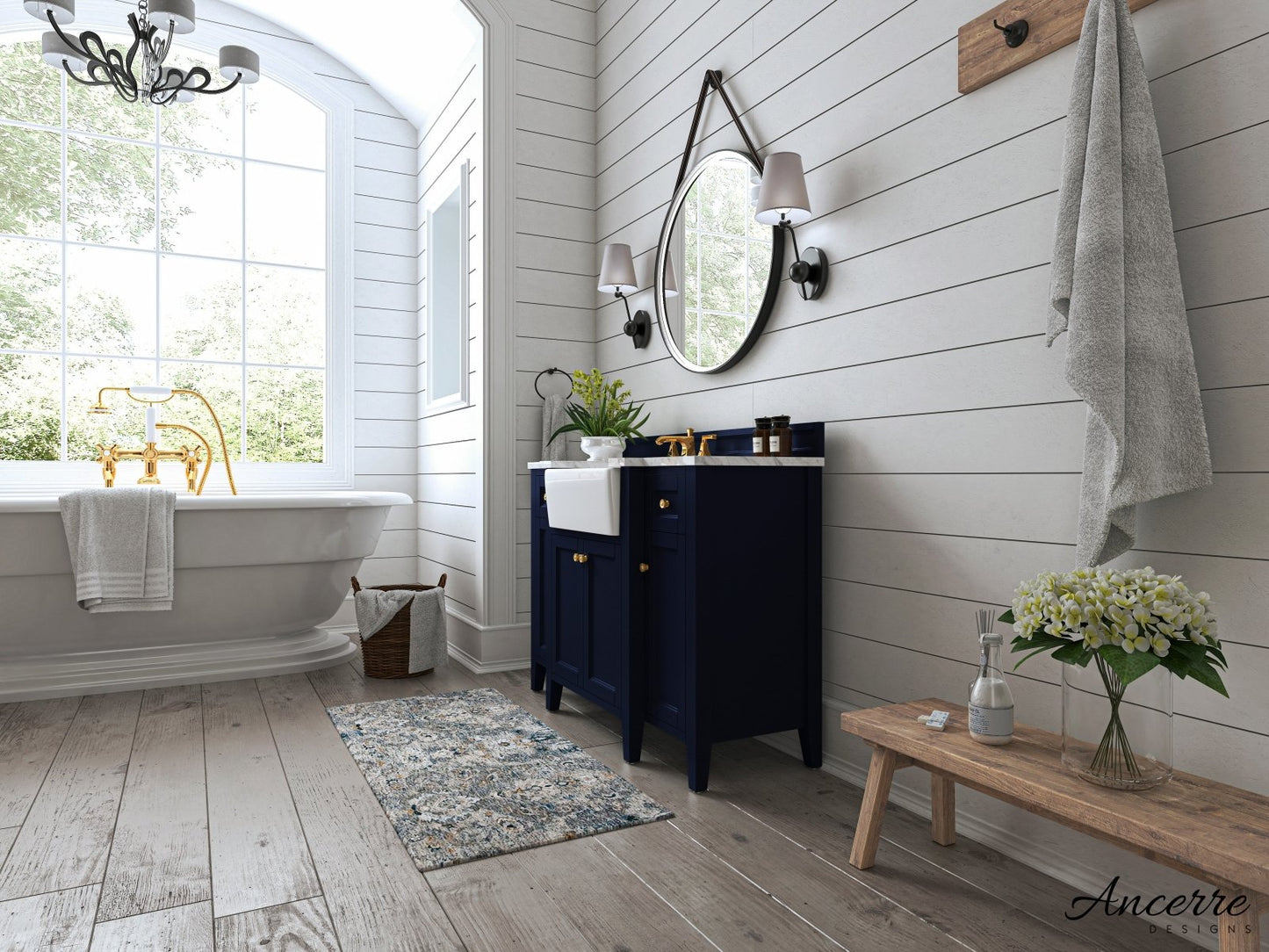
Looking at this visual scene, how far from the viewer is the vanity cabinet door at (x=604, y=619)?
7.72 ft

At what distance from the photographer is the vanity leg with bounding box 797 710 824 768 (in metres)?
2.24

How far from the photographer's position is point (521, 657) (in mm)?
3400

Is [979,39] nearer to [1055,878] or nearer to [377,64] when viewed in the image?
[1055,878]

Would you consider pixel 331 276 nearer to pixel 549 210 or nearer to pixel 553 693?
pixel 549 210

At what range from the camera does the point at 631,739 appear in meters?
2.28

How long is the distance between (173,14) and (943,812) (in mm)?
3031

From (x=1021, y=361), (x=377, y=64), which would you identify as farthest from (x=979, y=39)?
(x=377, y=64)

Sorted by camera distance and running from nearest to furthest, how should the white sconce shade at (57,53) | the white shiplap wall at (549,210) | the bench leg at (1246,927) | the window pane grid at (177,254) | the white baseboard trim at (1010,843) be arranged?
the bench leg at (1246,927) → the white baseboard trim at (1010,843) → the white sconce shade at (57,53) → the white shiplap wall at (549,210) → the window pane grid at (177,254)

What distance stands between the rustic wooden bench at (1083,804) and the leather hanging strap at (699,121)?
5.42ft

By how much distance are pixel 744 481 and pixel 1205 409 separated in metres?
0.98

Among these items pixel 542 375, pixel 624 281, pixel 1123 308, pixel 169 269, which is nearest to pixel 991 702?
pixel 1123 308

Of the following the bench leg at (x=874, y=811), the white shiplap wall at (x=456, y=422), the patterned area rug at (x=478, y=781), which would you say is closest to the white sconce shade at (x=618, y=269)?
the white shiplap wall at (x=456, y=422)

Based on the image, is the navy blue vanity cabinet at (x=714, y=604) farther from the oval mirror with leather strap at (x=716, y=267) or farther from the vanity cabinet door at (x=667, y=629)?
the oval mirror with leather strap at (x=716, y=267)

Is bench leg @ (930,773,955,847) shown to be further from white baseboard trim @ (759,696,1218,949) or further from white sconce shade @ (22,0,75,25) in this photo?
white sconce shade @ (22,0,75,25)
